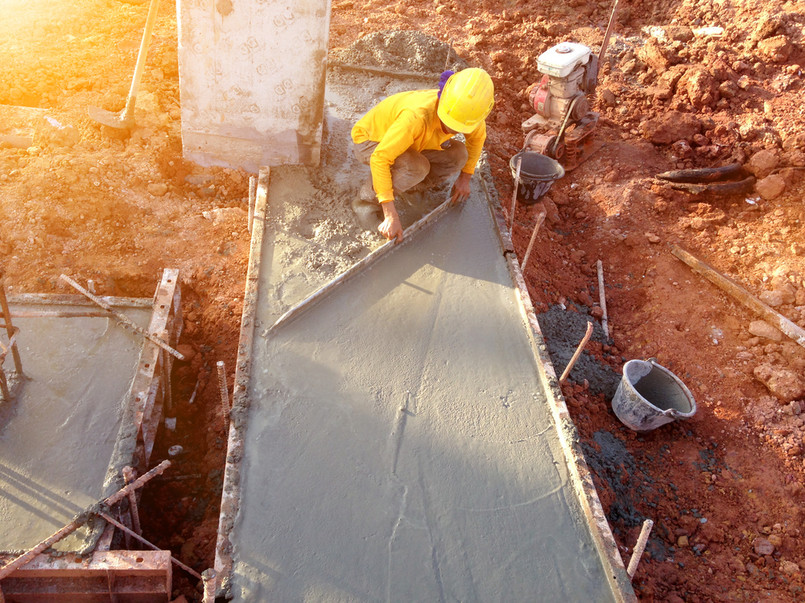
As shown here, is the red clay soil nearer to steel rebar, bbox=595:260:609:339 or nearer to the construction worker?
steel rebar, bbox=595:260:609:339

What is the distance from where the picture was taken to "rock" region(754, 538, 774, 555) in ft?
11.6

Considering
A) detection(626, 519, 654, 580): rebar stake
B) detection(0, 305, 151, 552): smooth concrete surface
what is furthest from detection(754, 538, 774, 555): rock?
detection(0, 305, 151, 552): smooth concrete surface

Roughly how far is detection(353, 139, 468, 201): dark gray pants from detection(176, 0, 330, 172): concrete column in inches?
22.0

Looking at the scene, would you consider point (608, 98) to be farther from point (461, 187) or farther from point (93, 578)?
point (93, 578)

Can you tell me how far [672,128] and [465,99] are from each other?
3768 mm

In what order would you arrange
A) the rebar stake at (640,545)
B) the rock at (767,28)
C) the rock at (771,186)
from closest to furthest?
the rebar stake at (640,545), the rock at (771,186), the rock at (767,28)

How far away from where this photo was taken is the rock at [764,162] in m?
5.89

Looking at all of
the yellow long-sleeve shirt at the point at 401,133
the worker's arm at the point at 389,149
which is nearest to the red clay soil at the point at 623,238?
the yellow long-sleeve shirt at the point at 401,133

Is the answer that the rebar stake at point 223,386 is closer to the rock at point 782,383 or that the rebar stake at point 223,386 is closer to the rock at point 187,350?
the rock at point 187,350

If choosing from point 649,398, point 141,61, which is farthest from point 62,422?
point 649,398

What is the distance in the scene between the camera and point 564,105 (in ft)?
20.2

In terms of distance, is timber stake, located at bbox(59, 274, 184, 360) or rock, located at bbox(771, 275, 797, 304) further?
rock, located at bbox(771, 275, 797, 304)

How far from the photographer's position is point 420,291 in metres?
4.07

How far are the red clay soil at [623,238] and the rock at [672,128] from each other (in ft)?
0.08
